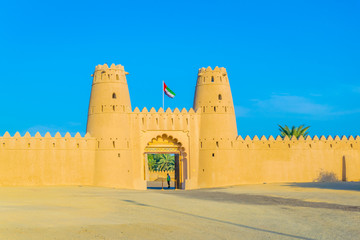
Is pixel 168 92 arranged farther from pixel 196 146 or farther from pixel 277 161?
pixel 277 161

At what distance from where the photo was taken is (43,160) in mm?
34781

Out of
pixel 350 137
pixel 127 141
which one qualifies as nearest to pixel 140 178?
pixel 127 141

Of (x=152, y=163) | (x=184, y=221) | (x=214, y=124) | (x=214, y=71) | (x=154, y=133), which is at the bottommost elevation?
(x=184, y=221)

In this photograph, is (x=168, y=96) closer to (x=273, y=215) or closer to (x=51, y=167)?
(x=51, y=167)

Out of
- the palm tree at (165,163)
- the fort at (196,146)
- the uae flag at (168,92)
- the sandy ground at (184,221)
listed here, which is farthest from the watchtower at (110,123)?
the palm tree at (165,163)

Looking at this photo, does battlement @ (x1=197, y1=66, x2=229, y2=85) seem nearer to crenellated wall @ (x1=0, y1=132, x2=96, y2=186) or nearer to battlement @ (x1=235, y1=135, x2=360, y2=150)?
battlement @ (x1=235, y1=135, x2=360, y2=150)

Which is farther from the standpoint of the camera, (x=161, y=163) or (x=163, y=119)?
(x=161, y=163)

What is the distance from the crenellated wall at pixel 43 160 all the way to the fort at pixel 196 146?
45 cm

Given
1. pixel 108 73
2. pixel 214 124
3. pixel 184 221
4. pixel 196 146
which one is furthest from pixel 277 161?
pixel 184 221

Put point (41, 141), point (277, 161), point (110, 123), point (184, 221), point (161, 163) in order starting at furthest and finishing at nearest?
point (161, 163), point (277, 161), point (110, 123), point (41, 141), point (184, 221)

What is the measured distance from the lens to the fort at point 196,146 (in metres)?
36.8

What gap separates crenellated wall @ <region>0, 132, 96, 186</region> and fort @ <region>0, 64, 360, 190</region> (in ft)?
1.47

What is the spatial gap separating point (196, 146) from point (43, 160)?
12.3 m

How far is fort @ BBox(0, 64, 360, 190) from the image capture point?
3684cm
